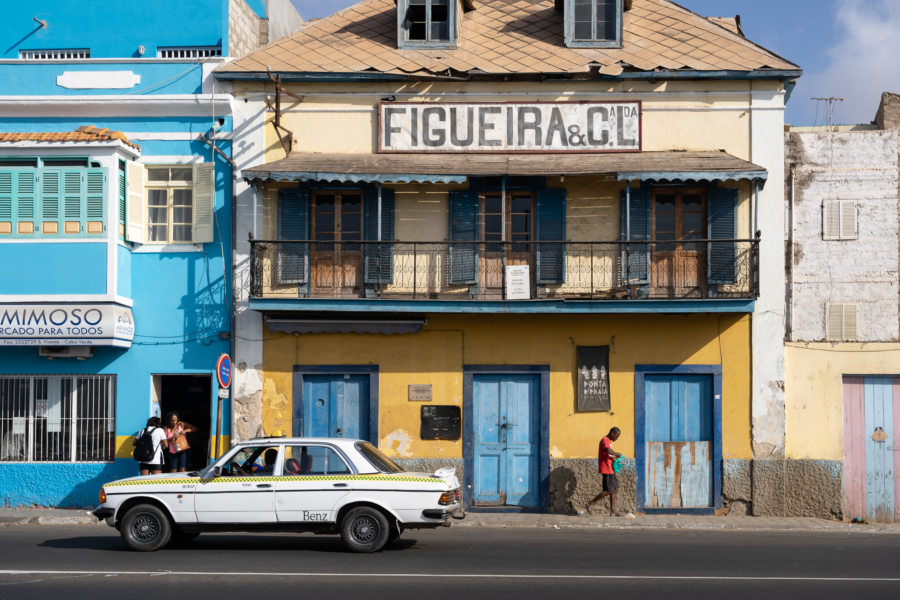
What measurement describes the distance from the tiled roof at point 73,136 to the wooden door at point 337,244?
3624 mm

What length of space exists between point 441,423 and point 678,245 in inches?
206

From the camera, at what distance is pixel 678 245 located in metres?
18.4

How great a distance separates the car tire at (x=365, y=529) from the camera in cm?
1274

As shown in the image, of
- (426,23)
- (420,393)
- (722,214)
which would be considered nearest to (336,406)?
(420,393)

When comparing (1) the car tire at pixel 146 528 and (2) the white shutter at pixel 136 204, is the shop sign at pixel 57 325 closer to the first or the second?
(2) the white shutter at pixel 136 204

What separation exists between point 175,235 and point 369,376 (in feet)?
14.4

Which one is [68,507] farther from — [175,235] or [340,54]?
[340,54]

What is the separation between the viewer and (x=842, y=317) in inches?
730

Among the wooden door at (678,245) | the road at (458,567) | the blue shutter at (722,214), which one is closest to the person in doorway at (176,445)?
the road at (458,567)

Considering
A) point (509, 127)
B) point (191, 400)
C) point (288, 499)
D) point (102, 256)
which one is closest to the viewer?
point (288, 499)

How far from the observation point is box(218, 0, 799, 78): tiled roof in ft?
62.2

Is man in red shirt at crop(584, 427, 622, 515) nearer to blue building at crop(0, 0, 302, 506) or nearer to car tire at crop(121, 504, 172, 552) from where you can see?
blue building at crop(0, 0, 302, 506)

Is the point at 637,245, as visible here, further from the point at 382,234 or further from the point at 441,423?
the point at 441,423

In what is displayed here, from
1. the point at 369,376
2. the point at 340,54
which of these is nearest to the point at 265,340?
the point at 369,376
